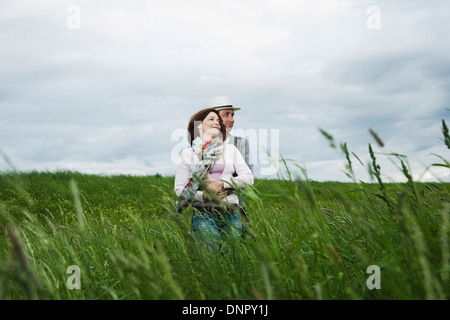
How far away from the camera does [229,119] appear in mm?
5434

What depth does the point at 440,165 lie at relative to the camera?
2.11 meters

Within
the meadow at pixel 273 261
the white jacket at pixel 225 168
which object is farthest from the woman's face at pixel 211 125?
the meadow at pixel 273 261

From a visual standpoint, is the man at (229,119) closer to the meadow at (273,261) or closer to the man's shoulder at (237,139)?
the man's shoulder at (237,139)

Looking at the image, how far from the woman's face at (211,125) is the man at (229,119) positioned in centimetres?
86

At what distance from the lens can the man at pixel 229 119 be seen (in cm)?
521

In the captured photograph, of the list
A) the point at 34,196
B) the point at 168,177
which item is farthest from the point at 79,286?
the point at 168,177

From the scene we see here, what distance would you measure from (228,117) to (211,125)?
114 cm

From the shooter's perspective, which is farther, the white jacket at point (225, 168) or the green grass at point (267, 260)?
the white jacket at point (225, 168)

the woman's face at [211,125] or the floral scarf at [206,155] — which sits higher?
the woman's face at [211,125]

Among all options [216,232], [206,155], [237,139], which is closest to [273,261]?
[216,232]

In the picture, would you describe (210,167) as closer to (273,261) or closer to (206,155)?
(206,155)

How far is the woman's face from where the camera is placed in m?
4.32
